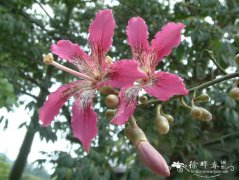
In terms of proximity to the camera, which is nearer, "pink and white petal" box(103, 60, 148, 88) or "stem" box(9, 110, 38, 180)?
"pink and white petal" box(103, 60, 148, 88)

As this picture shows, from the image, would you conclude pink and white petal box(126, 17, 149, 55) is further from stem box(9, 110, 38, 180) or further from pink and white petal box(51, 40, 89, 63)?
stem box(9, 110, 38, 180)

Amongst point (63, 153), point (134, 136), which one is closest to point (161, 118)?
point (134, 136)

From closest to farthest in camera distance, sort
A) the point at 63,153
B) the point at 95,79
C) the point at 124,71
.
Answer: the point at 124,71 → the point at 95,79 → the point at 63,153

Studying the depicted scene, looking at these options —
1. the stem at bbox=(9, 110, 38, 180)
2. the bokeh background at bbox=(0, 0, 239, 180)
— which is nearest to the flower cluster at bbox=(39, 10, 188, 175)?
the bokeh background at bbox=(0, 0, 239, 180)

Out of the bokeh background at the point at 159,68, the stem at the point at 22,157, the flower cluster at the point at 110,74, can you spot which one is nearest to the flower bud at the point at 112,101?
the flower cluster at the point at 110,74

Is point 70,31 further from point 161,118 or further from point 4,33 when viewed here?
point 161,118

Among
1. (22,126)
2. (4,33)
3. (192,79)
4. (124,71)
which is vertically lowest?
(124,71)

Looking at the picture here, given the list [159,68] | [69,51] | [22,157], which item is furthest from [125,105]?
[22,157]
